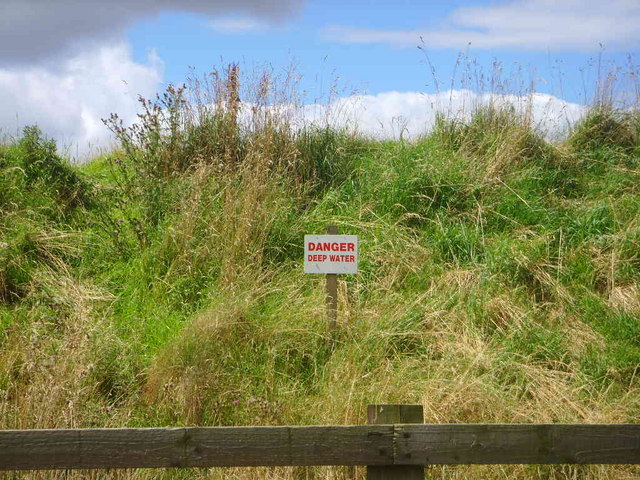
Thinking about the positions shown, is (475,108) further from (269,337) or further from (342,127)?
(269,337)

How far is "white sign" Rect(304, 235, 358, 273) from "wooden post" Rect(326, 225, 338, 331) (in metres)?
0.06

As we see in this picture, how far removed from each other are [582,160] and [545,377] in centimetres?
504

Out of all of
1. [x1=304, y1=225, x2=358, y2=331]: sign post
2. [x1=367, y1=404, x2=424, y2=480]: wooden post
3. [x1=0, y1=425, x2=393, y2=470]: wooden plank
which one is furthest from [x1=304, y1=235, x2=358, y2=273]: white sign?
[x1=0, y1=425, x2=393, y2=470]: wooden plank

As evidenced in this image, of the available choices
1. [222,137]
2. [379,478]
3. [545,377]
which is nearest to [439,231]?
[545,377]

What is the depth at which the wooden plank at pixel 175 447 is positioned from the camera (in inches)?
149

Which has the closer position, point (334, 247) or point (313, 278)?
point (334, 247)

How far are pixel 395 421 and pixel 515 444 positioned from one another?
0.67m

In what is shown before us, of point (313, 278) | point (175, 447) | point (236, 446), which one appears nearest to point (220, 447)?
point (236, 446)

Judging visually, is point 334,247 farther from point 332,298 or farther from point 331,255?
point 332,298

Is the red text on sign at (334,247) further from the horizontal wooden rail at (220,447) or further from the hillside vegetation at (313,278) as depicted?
the horizontal wooden rail at (220,447)

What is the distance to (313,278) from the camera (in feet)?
25.7

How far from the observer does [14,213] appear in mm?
8984

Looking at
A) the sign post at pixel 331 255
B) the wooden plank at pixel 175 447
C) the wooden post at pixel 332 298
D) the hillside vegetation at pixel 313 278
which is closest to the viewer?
the wooden plank at pixel 175 447

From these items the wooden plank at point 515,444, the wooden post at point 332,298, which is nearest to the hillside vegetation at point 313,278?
the wooden post at point 332,298
